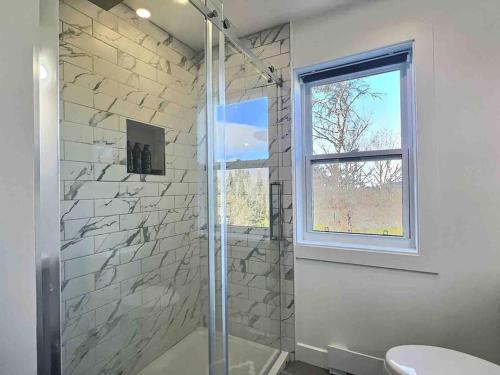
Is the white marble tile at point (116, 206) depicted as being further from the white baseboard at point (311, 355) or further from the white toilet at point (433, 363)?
the white toilet at point (433, 363)

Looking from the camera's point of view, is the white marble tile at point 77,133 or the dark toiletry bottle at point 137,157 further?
the dark toiletry bottle at point 137,157

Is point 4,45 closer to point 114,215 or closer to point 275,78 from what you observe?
point 114,215

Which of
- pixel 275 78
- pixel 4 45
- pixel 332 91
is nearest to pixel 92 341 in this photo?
pixel 4 45

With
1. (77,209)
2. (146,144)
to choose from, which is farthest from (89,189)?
(146,144)

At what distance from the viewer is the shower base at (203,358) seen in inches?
66.2

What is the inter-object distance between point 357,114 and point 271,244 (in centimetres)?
111

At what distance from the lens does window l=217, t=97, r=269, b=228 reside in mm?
1736

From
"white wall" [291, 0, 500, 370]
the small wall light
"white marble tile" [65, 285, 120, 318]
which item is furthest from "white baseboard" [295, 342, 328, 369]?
the small wall light

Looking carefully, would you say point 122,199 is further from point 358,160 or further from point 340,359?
point 340,359

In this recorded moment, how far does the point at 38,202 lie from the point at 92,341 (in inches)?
48.6

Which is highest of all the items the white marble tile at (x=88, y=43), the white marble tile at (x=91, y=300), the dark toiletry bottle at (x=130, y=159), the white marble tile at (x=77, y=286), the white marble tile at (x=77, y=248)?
the white marble tile at (x=88, y=43)

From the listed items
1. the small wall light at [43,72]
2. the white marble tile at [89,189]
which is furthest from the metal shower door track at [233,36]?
the white marble tile at [89,189]

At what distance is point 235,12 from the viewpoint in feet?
5.85

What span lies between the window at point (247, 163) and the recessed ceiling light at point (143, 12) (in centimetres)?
79
